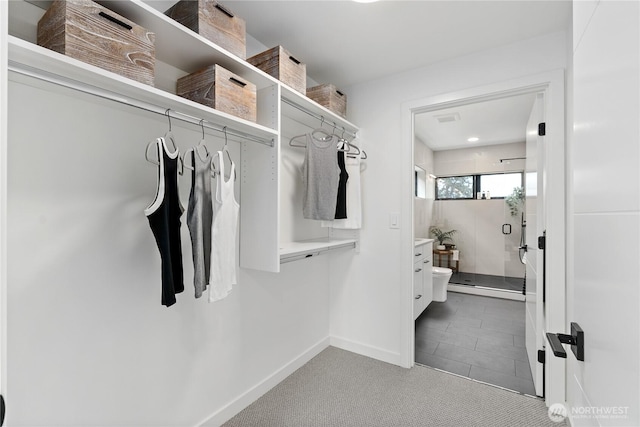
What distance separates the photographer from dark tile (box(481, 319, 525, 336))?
327 cm

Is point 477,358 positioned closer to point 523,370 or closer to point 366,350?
point 523,370

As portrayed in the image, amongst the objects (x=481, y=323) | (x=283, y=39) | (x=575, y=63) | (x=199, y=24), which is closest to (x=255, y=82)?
(x=199, y=24)

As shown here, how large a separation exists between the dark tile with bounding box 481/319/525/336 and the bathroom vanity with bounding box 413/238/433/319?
657 millimetres

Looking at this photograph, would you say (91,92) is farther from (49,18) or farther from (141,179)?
(141,179)

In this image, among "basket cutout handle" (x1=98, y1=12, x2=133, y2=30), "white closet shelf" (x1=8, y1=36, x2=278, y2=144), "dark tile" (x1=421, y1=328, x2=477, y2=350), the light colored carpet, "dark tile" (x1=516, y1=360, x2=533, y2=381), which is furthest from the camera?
"dark tile" (x1=421, y1=328, x2=477, y2=350)

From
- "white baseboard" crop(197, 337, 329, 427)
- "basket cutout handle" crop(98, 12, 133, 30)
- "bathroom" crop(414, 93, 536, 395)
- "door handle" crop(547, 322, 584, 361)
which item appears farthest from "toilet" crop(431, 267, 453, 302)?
"basket cutout handle" crop(98, 12, 133, 30)

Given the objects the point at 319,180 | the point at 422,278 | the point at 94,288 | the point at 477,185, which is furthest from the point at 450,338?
the point at 477,185

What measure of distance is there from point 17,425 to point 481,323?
12.4 feet

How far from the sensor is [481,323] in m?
3.50

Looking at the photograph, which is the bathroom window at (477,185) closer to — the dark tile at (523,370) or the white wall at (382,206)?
the dark tile at (523,370)

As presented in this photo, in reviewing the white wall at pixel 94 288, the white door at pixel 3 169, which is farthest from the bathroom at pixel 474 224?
the white door at pixel 3 169

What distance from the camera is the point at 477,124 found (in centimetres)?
414

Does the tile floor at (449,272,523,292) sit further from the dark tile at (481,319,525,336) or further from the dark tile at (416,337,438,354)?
the dark tile at (416,337,438,354)

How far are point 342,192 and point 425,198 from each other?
10.4ft
